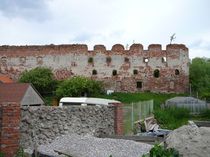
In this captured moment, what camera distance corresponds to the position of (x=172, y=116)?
103 feet

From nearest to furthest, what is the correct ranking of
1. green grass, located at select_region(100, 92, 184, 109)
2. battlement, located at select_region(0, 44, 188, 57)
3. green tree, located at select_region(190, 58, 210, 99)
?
green grass, located at select_region(100, 92, 184, 109) → battlement, located at select_region(0, 44, 188, 57) → green tree, located at select_region(190, 58, 210, 99)

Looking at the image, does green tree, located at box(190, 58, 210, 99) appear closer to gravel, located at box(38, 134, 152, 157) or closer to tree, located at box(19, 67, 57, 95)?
tree, located at box(19, 67, 57, 95)

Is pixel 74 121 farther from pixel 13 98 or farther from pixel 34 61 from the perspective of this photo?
pixel 34 61

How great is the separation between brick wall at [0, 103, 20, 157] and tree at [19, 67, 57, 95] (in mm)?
35351

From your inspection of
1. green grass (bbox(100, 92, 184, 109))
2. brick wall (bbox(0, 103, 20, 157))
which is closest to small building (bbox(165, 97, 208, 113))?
green grass (bbox(100, 92, 184, 109))

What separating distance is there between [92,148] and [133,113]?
11.3 metres

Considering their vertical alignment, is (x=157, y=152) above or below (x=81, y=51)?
below

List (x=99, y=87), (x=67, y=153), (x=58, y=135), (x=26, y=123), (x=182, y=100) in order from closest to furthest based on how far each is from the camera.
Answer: (x=67, y=153) < (x=26, y=123) < (x=58, y=135) < (x=182, y=100) < (x=99, y=87)

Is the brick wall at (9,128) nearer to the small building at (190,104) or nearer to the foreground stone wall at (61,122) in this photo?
the foreground stone wall at (61,122)

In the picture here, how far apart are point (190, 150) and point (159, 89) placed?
141 ft

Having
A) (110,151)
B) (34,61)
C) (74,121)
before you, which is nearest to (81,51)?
(34,61)

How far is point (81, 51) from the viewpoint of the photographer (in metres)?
51.8

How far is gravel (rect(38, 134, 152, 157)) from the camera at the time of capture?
1056cm

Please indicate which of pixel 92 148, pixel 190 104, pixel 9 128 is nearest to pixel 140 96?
pixel 190 104
